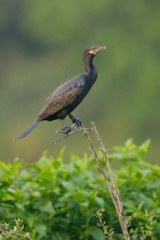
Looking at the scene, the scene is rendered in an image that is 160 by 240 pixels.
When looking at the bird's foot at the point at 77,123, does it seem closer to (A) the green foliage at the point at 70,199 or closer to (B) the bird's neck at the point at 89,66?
(B) the bird's neck at the point at 89,66

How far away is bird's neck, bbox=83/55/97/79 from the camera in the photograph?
21.2 feet

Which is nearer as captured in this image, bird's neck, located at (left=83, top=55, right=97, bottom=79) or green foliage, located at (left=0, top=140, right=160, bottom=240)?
bird's neck, located at (left=83, top=55, right=97, bottom=79)

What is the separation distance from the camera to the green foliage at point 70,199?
7820 millimetres

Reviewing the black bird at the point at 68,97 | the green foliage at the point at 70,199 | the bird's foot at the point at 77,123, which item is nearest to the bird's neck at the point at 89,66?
the black bird at the point at 68,97

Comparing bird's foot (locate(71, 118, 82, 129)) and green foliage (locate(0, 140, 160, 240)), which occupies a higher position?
green foliage (locate(0, 140, 160, 240))

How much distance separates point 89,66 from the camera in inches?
257

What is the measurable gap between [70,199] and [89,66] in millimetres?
1704

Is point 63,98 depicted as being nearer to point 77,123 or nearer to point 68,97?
point 68,97

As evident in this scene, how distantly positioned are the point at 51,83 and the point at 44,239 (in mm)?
19498

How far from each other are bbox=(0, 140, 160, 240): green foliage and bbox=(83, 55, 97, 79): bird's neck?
50.9 inches

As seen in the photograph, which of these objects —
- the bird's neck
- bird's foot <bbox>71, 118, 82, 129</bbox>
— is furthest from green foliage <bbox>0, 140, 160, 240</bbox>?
the bird's neck

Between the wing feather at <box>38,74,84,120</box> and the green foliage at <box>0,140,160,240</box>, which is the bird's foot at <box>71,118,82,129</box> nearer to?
the wing feather at <box>38,74,84,120</box>

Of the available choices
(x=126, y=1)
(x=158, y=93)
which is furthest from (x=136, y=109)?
(x=126, y=1)

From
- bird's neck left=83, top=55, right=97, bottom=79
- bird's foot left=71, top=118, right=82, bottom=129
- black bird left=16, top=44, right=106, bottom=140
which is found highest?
bird's neck left=83, top=55, right=97, bottom=79
